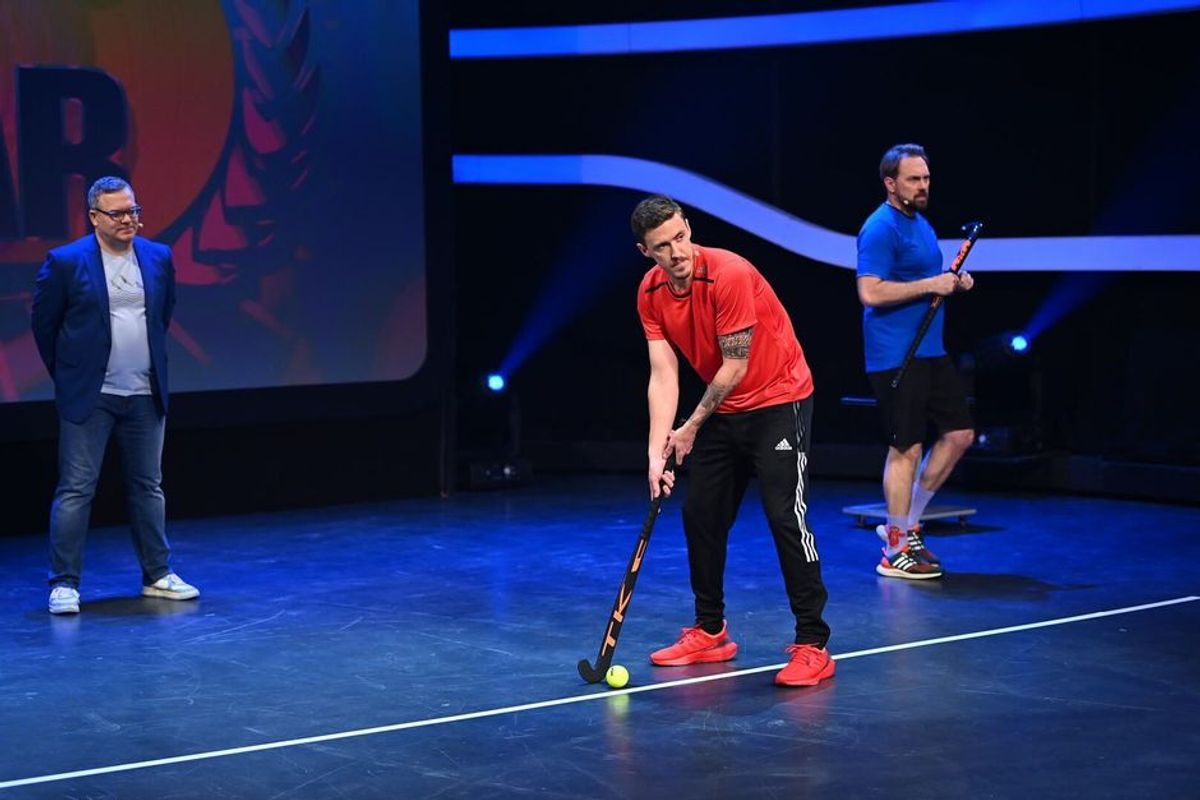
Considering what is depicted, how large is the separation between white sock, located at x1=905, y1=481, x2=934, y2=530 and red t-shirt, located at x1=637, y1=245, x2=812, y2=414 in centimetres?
164

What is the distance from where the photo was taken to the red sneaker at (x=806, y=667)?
4945mm

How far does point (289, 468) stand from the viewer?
8.78 m

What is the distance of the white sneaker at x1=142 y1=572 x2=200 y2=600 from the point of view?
6.49m

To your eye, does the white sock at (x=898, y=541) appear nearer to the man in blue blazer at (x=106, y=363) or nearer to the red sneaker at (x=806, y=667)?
the red sneaker at (x=806, y=667)

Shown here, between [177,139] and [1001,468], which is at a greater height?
[177,139]

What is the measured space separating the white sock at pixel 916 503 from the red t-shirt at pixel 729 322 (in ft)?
5.39

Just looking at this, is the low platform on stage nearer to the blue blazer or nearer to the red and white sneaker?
the red and white sneaker

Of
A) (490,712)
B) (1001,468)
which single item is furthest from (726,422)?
(1001,468)

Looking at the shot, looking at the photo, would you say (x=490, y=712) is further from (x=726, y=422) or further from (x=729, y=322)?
(x=729, y=322)

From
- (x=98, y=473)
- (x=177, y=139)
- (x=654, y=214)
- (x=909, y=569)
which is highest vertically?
(x=177, y=139)

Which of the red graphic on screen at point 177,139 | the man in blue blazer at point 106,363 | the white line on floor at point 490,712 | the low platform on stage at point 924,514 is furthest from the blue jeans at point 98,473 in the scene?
the low platform on stage at point 924,514

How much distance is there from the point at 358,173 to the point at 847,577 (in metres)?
3.54

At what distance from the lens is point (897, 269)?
660 centimetres

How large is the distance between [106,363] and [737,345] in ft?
8.31
